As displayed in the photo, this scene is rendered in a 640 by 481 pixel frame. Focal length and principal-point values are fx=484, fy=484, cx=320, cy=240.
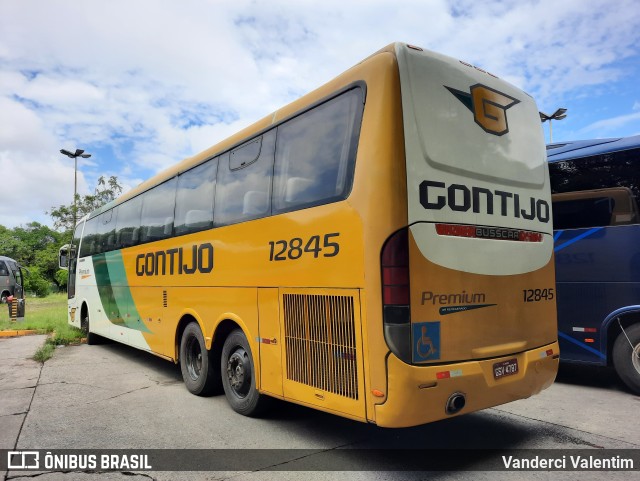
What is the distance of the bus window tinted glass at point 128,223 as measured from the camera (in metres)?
8.72

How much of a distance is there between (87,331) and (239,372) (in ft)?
28.0

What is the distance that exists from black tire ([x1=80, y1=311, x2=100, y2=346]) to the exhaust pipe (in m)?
10.4

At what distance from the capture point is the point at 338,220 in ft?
13.0

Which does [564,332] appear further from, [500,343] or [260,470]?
[260,470]

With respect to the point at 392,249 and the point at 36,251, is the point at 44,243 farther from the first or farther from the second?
the point at 392,249

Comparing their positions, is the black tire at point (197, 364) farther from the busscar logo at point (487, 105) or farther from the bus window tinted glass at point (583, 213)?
the bus window tinted glass at point (583, 213)

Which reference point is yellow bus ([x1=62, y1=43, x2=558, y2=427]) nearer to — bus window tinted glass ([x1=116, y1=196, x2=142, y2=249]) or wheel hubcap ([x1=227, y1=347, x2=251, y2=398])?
wheel hubcap ([x1=227, y1=347, x2=251, y2=398])

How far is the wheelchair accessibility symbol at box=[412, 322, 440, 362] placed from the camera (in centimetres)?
354

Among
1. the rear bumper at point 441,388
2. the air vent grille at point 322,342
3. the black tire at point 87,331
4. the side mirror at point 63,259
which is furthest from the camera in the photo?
the side mirror at point 63,259

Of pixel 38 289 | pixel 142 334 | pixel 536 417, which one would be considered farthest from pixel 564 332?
pixel 38 289

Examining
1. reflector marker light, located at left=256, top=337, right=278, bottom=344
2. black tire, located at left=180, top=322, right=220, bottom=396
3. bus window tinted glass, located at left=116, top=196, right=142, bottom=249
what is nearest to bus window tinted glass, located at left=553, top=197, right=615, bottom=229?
reflector marker light, located at left=256, top=337, right=278, bottom=344

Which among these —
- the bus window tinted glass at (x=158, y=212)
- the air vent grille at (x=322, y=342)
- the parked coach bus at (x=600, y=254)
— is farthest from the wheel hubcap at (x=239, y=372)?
the parked coach bus at (x=600, y=254)

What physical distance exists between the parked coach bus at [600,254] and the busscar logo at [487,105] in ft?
9.49

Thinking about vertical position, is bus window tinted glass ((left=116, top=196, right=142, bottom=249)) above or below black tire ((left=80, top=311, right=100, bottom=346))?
above
